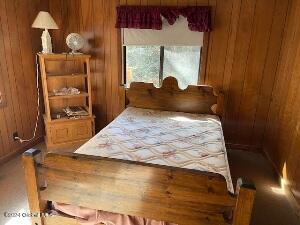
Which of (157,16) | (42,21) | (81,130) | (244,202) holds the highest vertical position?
(157,16)

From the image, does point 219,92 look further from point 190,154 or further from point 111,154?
point 111,154

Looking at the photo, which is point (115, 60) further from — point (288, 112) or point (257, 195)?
point (257, 195)

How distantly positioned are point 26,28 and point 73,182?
2.36 metres

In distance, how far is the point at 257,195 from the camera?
2232mm

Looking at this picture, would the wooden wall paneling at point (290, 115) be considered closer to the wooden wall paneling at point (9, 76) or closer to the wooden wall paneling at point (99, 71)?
the wooden wall paneling at point (99, 71)

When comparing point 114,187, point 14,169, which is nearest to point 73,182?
point 114,187

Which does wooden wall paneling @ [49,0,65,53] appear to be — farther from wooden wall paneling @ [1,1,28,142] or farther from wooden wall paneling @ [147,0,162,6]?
wooden wall paneling @ [147,0,162,6]

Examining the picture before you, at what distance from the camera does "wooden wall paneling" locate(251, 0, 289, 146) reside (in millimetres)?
2691

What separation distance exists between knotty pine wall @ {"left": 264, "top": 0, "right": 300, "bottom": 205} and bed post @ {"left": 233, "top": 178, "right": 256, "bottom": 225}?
1.28 metres

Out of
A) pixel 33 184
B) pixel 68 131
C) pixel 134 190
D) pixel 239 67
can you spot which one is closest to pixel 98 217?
pixel 134 190

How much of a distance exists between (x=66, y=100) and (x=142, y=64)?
1.22 metres

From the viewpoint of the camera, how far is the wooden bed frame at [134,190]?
115cm

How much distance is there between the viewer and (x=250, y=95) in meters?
3.01

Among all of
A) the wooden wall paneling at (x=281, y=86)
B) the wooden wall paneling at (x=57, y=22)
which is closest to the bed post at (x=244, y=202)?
the wooden wall paneling at (x=281, y=86)
